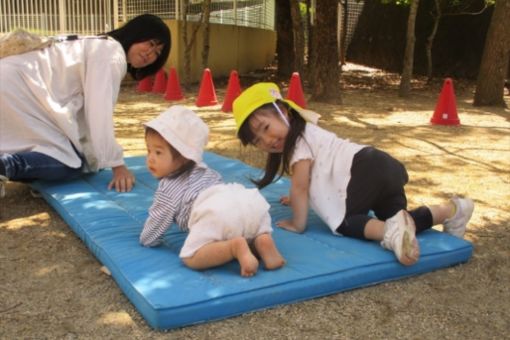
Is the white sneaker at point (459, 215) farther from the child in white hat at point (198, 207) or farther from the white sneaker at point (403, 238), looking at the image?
the child in white hat at point (198, 207)

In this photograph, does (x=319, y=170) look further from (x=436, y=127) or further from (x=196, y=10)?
(x=196, y=10)

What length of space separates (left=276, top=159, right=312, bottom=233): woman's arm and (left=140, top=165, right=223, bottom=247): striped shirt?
0.47 meters

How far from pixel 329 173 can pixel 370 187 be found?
215 mm

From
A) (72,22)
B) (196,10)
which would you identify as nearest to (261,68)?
(196,10)

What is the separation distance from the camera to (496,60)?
8.59 metres

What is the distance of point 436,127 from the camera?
7082mm

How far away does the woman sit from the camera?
3639mm

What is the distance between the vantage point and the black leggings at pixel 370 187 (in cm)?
296

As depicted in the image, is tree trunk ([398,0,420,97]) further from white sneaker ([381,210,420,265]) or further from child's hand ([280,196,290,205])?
white sneaker ([381,210,420,265])

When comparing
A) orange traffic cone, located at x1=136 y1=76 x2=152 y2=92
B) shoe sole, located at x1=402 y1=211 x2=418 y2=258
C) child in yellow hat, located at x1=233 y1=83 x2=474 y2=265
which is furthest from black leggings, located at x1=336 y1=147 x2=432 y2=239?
Result: orange traffic cone, located at x1=136 y1=76 x2=152 y2=92

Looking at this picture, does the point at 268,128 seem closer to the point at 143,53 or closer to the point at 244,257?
the point at 244,257

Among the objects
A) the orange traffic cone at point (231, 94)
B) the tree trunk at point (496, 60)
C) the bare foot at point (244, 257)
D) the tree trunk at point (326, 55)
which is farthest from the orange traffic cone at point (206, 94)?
the bare foot at point (244, 257)

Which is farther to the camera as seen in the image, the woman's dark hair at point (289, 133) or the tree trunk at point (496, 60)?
the tree trunk at point (496, 60)

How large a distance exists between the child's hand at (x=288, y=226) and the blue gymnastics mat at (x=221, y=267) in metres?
0.04
